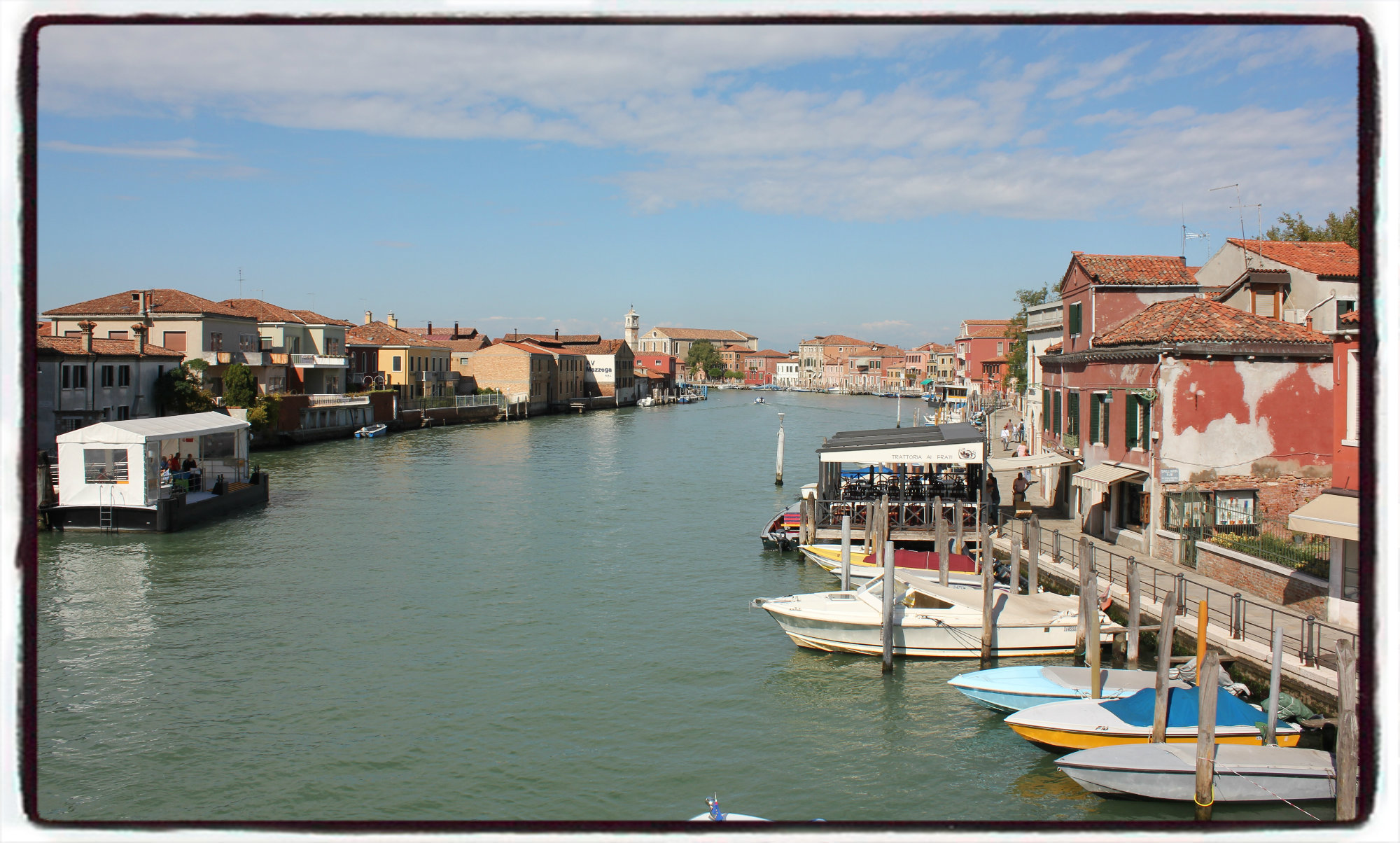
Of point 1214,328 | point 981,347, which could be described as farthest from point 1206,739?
point 981,347

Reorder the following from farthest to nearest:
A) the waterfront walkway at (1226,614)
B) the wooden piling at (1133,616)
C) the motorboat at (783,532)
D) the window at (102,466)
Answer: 1. the window at (102,466)
2. the motorboat at (783,532)
3. the wooden piling at (1133,616)
4. the waterfront walkway at (1226,614)

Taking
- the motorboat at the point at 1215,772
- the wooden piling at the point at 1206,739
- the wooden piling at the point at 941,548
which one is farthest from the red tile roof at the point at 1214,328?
the wooden piling at the point at 1206,739

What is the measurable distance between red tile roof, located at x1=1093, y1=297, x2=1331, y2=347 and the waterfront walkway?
3573 millimetres

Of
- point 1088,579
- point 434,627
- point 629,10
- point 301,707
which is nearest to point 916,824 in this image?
point 629,10

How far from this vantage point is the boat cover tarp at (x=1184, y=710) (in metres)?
9.00

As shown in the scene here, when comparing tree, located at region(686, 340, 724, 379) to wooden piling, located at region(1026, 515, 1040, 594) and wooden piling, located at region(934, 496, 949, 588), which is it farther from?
wooden piling, located at region(1026, 515, 1040, 594)

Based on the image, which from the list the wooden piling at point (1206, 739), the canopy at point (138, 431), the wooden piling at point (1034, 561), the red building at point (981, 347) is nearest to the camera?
the wooden piling at point (1206, 739)

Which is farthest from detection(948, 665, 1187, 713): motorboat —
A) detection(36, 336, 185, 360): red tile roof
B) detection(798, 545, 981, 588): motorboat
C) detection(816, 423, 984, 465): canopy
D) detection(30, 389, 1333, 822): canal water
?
detection(36, 336, 185, 360): red tile roof

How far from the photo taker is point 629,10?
1.96m

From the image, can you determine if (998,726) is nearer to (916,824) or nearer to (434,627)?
(434,627)

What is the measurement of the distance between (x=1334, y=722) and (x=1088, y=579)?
2765mm

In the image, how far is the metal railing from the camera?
9797 millimetres

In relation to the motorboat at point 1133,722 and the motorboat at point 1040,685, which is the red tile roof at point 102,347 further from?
the motorboat at point 1133,722

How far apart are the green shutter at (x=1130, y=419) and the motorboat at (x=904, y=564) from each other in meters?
3.47
